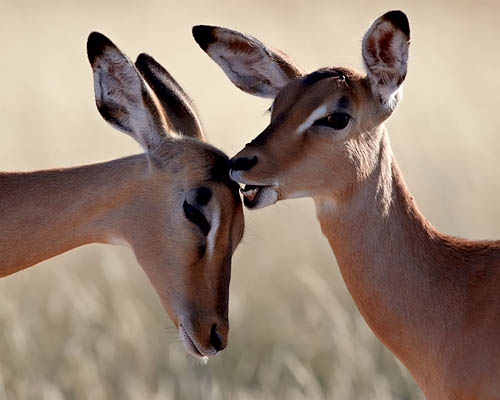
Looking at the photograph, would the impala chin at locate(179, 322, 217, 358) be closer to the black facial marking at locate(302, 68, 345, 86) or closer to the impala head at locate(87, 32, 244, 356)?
the impala head at locate(87, 32, 244, 356)

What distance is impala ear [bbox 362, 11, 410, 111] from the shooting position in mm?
5238

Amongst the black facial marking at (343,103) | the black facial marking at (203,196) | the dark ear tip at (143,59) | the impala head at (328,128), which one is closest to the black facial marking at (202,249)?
the black facial marking at (203,196)

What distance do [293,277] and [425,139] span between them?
12.4 ft

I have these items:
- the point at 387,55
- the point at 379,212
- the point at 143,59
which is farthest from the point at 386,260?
the point at 143,59

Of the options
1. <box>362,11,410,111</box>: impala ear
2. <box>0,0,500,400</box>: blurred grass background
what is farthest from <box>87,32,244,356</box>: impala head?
<box>0,0,500,400</box>: blurred grass background

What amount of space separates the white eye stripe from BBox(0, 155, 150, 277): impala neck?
757mm

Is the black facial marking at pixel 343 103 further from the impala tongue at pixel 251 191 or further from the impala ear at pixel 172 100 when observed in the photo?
the impala ear at pixel 172 100

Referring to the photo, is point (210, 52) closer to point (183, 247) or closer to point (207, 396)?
point (183, 247)

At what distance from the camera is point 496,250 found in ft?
17.7

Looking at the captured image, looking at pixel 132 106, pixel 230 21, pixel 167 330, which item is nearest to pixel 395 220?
pixel 132 106

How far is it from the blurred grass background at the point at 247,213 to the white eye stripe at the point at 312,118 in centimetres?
228

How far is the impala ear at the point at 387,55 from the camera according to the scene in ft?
17.2

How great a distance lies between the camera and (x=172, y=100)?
5.85 metres

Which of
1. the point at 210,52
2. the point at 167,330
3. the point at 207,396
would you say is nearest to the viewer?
the point at 210,52
